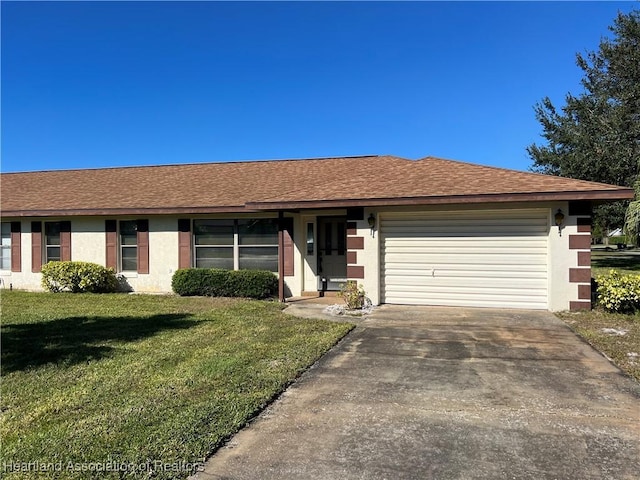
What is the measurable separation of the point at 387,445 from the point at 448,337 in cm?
396

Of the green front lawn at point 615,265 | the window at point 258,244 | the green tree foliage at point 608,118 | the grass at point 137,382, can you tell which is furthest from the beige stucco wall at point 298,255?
the green tree foliage at point 608,118

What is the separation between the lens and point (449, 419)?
4039 mm

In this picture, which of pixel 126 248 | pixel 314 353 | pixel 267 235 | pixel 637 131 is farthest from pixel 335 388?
pixel 637 131

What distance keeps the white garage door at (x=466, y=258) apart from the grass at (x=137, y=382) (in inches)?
116

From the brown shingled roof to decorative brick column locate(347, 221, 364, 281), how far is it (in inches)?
27.5

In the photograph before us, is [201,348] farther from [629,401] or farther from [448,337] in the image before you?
[629,401]

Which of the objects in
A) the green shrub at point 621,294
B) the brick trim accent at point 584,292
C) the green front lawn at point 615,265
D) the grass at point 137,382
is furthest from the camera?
the green front lawn at point 615,265

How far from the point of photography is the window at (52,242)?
46.7 ft

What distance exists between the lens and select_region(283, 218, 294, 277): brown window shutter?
1221cm

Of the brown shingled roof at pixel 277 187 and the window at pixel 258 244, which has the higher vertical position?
the brown shingled roof at pixel 277 187

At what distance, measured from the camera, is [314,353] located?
6.23 metres

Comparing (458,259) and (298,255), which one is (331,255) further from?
(458,259)

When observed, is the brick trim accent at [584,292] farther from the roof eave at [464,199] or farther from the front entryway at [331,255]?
the front entryway at [331,255]

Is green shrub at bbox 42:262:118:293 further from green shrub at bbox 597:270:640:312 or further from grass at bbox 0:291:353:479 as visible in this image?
green shrub at bbox 597:270:640:312
